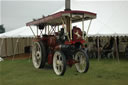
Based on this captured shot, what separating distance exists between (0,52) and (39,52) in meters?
6.54

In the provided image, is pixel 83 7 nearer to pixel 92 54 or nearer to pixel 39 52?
pixel 92 54

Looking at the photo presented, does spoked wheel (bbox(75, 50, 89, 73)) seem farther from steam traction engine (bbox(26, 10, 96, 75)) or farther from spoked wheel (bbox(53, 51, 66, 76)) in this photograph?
spoked wheel (bbox(53, 51, 66, 76))

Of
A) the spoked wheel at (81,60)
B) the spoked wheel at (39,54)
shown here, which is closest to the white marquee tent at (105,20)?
the spoked wheel at (39,54)

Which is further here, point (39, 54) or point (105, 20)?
point (105, 20)

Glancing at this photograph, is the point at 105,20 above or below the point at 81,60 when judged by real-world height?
above

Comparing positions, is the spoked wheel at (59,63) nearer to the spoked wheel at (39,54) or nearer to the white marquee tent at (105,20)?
the spoked wheel at (39,54)

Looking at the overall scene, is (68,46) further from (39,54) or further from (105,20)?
(105,20)

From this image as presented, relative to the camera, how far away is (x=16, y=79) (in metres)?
6.45

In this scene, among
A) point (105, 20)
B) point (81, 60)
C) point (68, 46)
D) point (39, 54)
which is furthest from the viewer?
point (105, 20)

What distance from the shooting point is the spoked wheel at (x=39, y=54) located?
790 cm

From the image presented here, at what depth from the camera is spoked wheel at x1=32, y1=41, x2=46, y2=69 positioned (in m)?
7.90

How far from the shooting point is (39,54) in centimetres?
831

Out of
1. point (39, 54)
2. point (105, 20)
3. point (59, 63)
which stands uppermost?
point (105, 20)

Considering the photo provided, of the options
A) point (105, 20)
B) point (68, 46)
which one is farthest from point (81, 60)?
point (105, 20)
